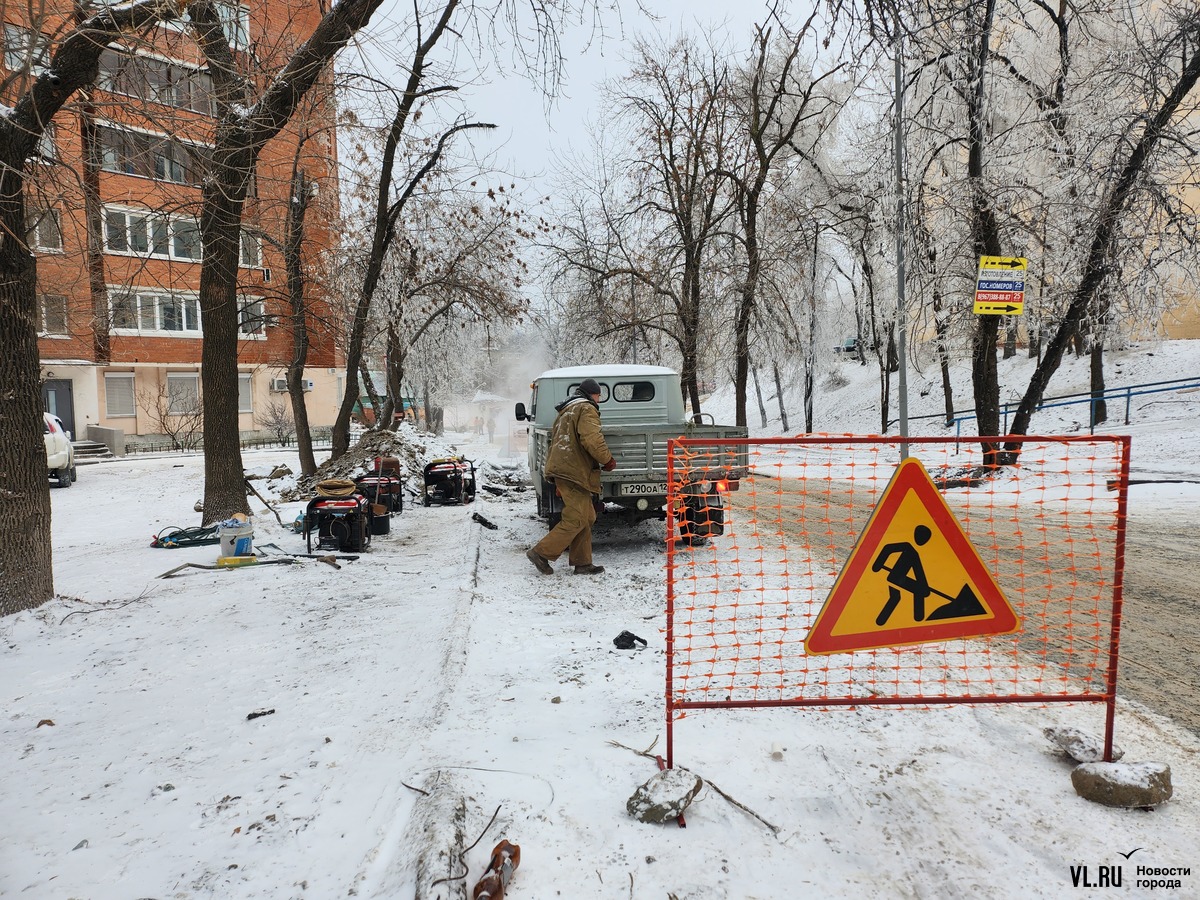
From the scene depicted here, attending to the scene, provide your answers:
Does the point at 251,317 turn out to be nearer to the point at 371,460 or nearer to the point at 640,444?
the point at 371,460

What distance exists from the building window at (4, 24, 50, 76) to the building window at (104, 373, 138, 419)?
105 feet

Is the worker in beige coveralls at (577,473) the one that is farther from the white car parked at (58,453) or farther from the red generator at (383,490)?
the white car parked at (58,453)

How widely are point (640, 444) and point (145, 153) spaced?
5.13 m

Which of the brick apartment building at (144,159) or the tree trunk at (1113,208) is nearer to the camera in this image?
the brick apartment building at (144,159)

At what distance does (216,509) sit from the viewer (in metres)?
8.94

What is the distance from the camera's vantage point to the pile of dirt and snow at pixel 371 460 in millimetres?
14103

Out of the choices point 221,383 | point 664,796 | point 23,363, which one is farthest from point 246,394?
point 664,796

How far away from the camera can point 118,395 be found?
31.0 meters

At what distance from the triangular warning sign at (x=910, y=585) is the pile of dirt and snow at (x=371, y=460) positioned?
36.3 ft

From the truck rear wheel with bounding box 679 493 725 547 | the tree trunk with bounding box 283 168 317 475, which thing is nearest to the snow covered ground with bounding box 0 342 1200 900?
the truck rear wheel with bounding box 679 493 725 547

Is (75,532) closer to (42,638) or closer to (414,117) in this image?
(42,638)

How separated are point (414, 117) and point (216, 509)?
856cm

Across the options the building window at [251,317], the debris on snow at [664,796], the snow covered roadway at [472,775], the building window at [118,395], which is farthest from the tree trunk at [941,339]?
the building window at [118,395]

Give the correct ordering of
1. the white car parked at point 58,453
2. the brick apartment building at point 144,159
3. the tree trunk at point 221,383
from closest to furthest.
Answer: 1. the brick apartment building at point 144,159
2. the tree trunk at point 221,383
3. the white car parked at point 58,453
